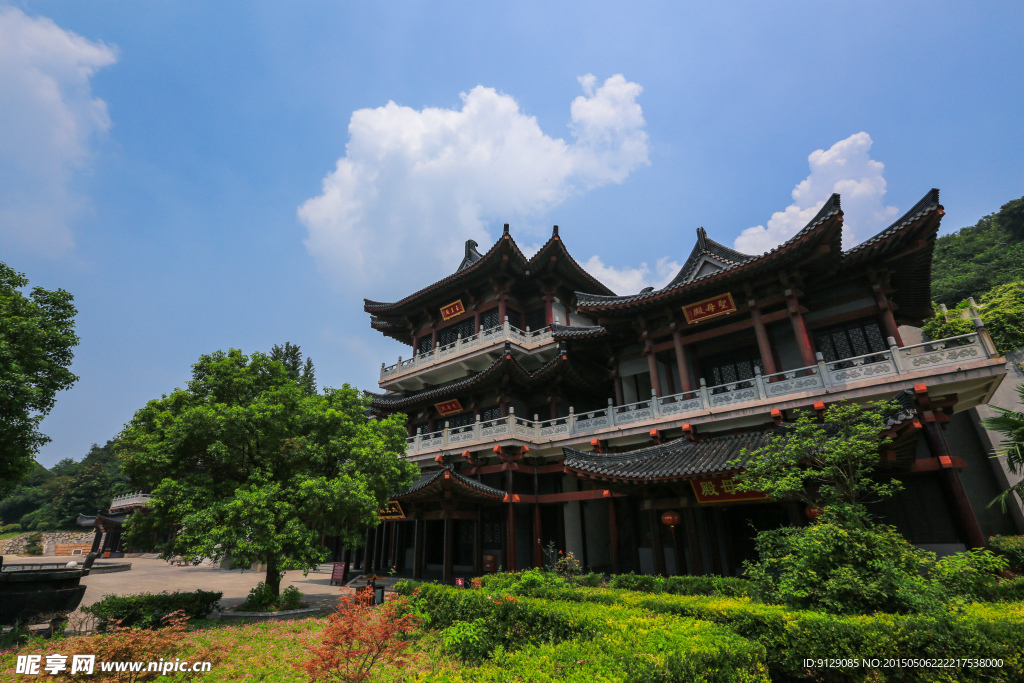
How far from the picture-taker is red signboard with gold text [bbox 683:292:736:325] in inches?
610

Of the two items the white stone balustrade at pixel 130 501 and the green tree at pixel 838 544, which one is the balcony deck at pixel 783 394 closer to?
the green tree at pixel 838 544

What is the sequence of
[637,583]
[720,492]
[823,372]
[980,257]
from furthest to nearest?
[980,257]
[823,372]
[720,492]
[637,583]

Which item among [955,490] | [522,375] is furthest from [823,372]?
[522,375]

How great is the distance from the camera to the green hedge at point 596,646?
448 centimetres

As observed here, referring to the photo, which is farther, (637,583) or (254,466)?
(254,466)

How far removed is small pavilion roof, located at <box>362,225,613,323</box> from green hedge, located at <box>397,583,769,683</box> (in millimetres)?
16630

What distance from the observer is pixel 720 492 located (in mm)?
12203

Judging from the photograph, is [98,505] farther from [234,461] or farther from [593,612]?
[593,612]

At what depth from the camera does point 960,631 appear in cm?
477

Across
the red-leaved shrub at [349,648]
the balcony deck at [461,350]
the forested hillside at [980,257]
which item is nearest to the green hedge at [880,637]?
the red-leaved shrub at [349,648]

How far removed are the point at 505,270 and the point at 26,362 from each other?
17.5 metres

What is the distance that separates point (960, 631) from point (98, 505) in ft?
257
